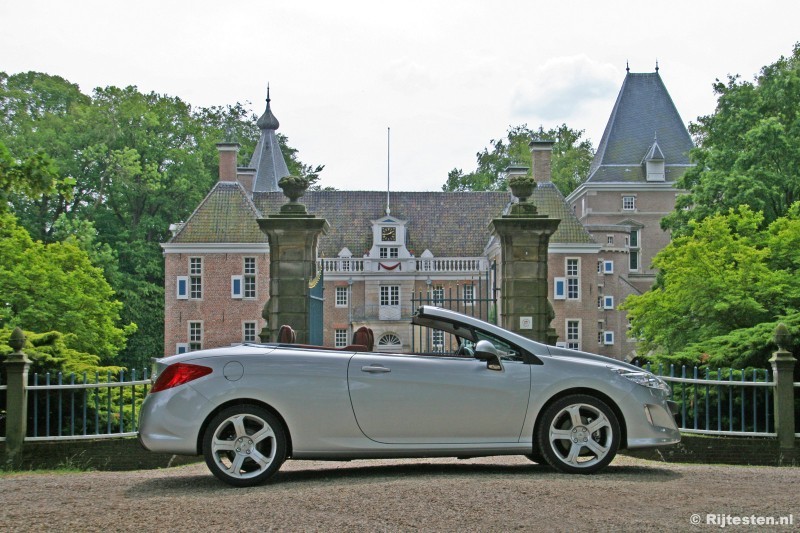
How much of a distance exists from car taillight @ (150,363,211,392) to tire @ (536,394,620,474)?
273 cm

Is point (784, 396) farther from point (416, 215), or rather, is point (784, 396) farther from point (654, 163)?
point (654, 163)

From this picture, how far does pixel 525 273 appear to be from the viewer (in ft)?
49.0

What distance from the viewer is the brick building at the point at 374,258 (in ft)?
179

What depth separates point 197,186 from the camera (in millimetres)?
59344

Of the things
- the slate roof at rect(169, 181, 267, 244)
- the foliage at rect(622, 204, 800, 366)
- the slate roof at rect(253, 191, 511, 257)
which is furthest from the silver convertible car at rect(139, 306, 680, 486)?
the slate roof at rect(253, 191, 511, 257)

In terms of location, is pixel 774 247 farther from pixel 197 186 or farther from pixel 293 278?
pixel 197 186

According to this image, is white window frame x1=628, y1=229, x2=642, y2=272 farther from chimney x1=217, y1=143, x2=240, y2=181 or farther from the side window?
the side window

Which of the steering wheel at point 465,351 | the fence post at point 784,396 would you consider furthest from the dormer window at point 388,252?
the steering wheel at point 465,351

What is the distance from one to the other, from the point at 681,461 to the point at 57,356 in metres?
7.71

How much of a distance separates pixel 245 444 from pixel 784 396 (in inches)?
261

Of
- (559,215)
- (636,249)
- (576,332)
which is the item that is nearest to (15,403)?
(559,215)

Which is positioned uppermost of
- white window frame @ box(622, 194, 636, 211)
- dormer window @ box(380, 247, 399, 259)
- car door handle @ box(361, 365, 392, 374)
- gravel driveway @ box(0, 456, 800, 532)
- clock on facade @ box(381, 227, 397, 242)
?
white window frame @ box(622, 194, 636, 211)

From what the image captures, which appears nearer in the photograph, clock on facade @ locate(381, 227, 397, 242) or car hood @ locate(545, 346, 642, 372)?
car hood @ locate(545, 346, 642, 372)

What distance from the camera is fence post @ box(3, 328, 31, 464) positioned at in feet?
Result: 37.6
